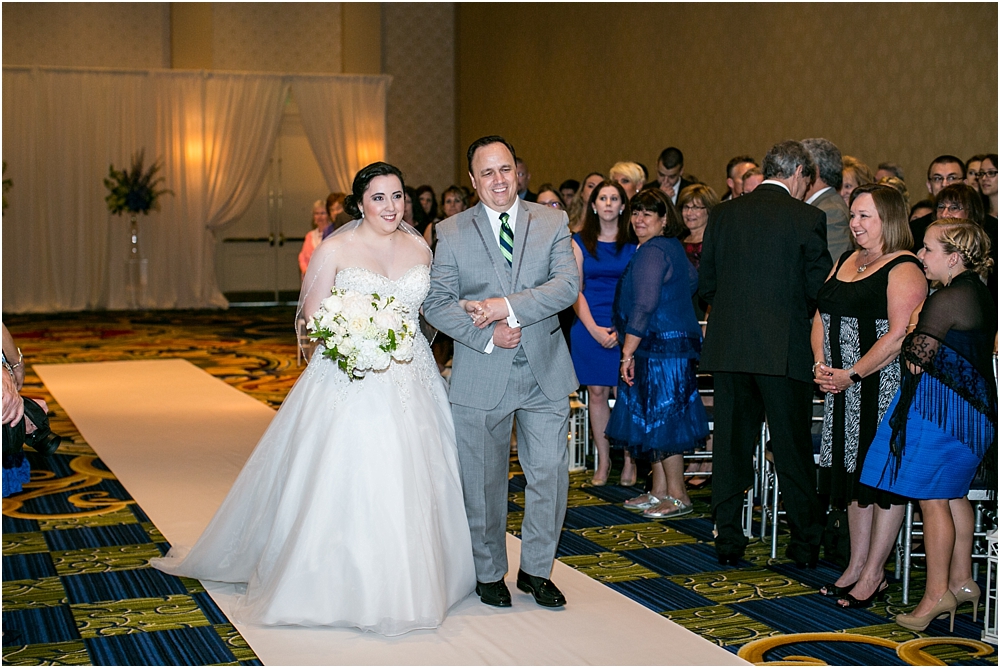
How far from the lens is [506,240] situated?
3938 millimetres

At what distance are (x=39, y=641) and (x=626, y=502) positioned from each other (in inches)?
114

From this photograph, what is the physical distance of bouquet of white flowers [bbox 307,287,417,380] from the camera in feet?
12.2

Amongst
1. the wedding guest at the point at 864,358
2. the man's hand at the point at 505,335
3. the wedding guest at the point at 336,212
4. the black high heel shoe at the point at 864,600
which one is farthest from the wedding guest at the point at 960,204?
the wedding guest at the point at 336,212

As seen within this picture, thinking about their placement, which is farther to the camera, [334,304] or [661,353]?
[661,353]

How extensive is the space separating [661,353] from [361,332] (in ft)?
6.77

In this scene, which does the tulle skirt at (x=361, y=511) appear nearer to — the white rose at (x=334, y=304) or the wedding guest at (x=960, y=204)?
the white rose at (x=334, y=304)

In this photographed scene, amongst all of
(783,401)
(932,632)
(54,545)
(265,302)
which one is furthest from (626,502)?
(265,302)

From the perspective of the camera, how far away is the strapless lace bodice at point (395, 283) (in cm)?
403

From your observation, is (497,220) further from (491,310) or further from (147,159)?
(147,159)

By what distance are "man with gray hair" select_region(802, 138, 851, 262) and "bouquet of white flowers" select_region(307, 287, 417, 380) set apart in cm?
239

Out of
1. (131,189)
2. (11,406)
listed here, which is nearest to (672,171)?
(11,406)

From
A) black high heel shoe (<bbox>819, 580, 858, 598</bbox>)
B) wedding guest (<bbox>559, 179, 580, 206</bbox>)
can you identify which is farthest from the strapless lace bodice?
A: wedding guest (<bbox>559, 179, 580, 206</bbox>)

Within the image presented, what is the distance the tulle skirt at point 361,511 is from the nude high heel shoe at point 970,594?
1726mm

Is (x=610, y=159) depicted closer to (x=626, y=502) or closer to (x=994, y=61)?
(x=994, y=61)
